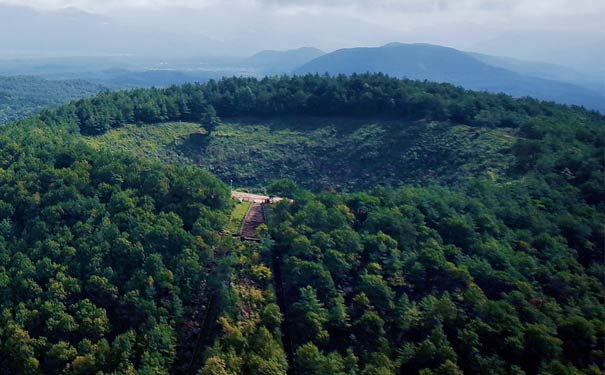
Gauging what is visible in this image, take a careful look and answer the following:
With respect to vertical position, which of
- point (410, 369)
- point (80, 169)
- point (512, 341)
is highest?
point (80, 169)

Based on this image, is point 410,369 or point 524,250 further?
point 524,250

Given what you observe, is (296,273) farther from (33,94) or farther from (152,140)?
(33,94)

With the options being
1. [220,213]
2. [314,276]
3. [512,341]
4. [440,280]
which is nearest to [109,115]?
[220,213]

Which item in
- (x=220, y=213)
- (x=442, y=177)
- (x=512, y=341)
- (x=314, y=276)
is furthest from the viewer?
(x=442, y=177)

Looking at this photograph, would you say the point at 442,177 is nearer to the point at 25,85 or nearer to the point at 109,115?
the point at 109,115

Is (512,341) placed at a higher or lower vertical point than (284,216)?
lower

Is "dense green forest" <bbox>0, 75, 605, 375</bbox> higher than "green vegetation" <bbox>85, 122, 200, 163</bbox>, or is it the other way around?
"green vegetation" <bbox>85, 122, 200, 163</bbox>

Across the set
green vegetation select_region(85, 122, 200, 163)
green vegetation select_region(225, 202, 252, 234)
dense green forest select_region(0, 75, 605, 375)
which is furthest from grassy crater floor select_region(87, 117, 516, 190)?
green vegetation select_region(225, 202, 252, 234)

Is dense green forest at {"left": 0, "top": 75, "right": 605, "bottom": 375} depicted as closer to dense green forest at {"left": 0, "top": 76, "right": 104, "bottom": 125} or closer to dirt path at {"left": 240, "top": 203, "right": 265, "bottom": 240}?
dirt path at {"left": 240, "top": 203, "right": 265, "bottom": 240}

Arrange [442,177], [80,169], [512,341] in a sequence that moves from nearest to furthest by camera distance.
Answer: [512,341] → [80,169] → [442,177]
